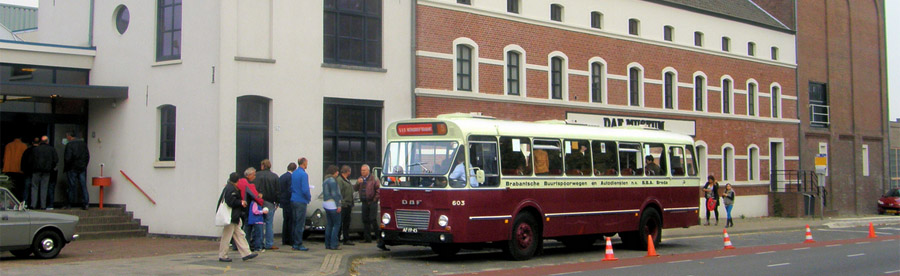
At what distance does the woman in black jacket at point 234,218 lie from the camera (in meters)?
14.7

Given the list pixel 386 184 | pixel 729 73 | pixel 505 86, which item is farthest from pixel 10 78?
pixel 729 73

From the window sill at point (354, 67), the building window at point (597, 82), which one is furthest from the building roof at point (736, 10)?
the window sill at point (354, 67)

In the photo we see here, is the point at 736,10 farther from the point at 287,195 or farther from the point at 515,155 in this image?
the point at 287,195

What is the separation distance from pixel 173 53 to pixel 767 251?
47.5 feet

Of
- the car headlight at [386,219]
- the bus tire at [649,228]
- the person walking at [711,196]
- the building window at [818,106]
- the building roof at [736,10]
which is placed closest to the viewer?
the car headlight at [386,219]

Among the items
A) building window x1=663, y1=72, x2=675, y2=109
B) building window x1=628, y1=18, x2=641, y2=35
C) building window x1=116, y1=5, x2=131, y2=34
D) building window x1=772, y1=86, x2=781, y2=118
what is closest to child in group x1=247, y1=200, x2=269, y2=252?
building window x1=116, y1=5, x2=131, y2=34

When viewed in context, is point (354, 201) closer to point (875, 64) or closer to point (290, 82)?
point (290, 82)

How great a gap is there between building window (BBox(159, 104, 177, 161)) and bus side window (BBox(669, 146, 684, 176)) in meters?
11.7

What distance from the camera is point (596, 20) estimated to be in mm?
31422

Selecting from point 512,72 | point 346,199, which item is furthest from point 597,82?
point 346,199

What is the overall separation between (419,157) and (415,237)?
1475 millimetres

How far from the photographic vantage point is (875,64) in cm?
4500

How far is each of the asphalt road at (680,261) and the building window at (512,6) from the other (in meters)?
8.23

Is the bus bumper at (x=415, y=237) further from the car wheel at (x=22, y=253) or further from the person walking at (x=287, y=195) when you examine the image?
the car wheel at (x=22, y=253)
